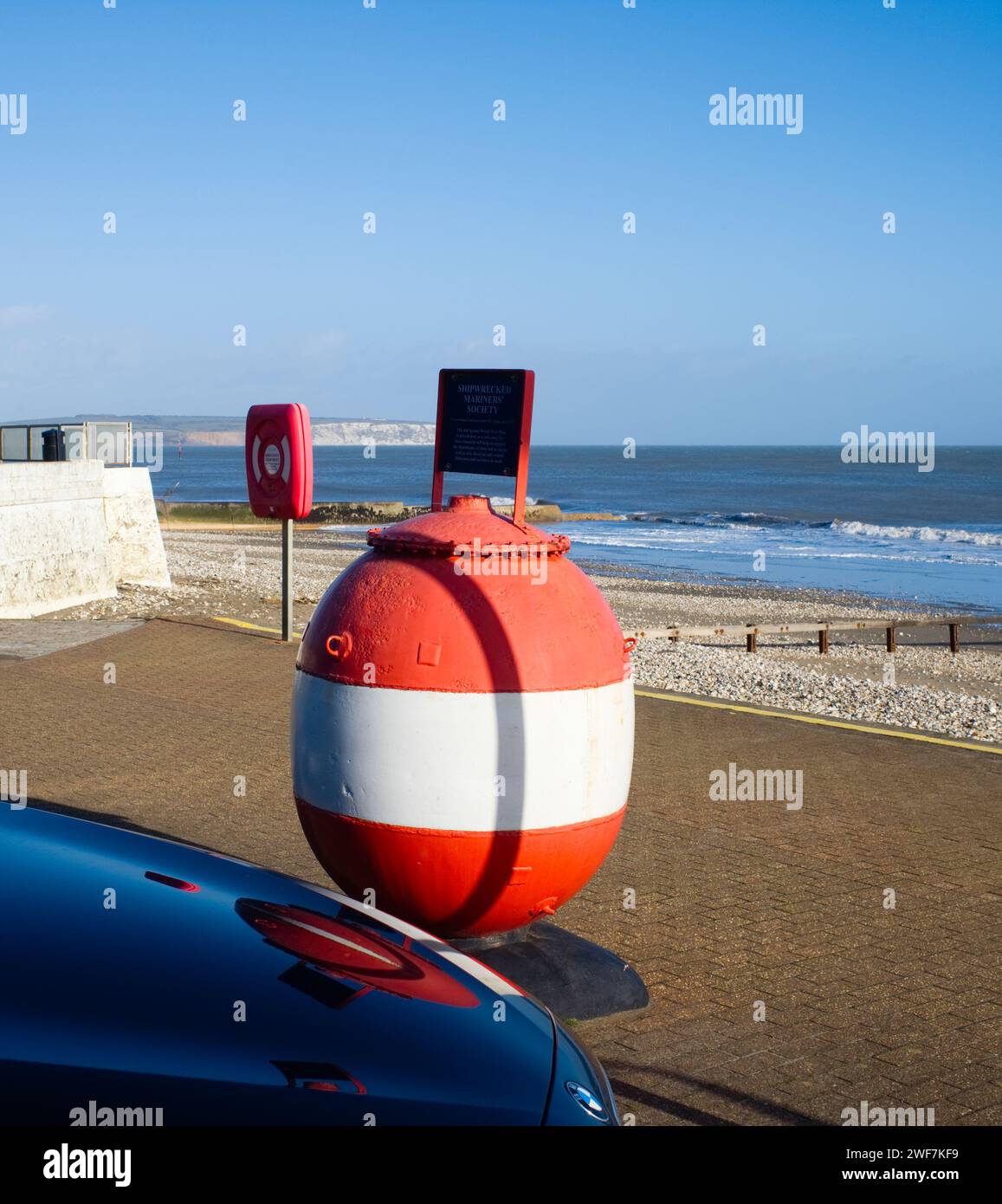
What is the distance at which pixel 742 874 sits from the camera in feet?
21.7

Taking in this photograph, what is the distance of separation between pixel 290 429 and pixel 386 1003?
1057cm

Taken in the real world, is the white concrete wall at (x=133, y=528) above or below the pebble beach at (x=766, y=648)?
above

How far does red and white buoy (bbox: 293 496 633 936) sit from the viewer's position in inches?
181

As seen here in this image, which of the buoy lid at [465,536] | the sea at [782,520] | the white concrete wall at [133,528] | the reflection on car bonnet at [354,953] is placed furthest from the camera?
the sea at [782,520]

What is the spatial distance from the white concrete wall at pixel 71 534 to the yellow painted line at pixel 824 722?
27.3 ft

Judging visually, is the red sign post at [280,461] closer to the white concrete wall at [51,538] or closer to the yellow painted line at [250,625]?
the yellow painted line at [250,625]

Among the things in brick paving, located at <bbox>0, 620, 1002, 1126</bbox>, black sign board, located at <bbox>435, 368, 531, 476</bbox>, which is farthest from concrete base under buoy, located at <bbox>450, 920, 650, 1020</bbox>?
black sign board, located at <bbox>435, 368, 531, 476</bbox>

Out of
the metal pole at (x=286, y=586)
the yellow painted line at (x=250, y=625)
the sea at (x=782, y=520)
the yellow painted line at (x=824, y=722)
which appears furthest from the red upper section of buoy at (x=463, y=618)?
the sea at (x=782, y=520)

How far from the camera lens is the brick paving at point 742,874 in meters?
4.43

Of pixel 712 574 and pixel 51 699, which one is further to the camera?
pixel 712 574

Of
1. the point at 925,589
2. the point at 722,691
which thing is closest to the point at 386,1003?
the point at 722,691

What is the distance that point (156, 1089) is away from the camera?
2.34 metres

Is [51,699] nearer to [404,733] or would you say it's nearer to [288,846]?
[288,846]

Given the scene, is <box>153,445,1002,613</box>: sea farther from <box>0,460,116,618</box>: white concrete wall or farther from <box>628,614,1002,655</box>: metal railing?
<box>0,460,116,618</box>: white concrete wall
